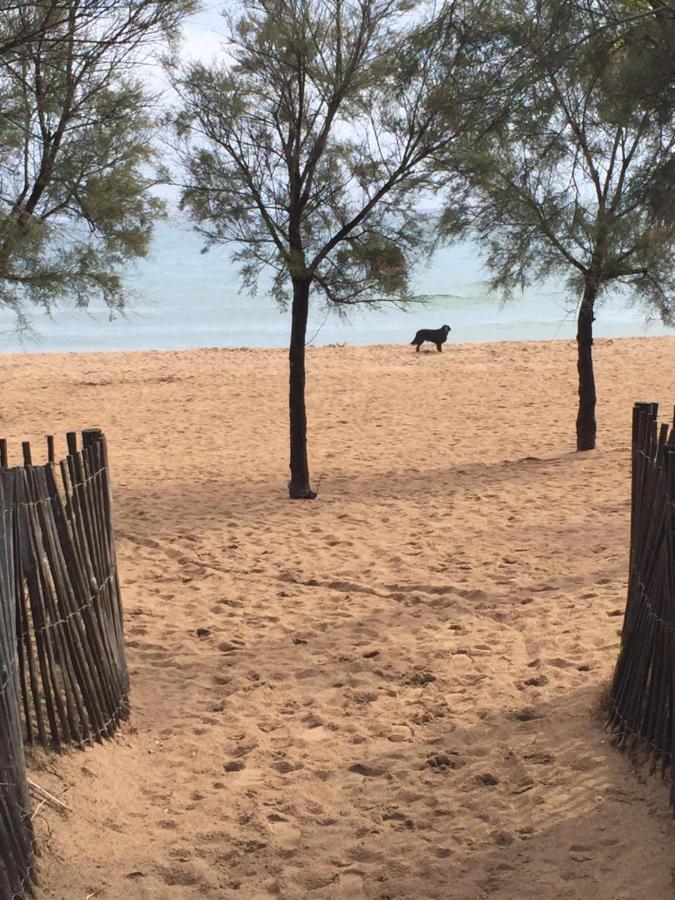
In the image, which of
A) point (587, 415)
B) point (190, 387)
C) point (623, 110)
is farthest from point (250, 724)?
point (190, 387)

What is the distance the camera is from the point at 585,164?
11.3m

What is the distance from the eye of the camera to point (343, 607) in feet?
23.0

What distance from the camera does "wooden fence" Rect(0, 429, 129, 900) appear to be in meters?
3.44

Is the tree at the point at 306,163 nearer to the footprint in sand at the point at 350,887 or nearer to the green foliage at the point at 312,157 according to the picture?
the green foliage at the point at 312,157

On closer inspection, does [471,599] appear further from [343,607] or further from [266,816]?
[266,816]

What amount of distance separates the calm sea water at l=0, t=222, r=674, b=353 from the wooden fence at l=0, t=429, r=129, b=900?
915 inches

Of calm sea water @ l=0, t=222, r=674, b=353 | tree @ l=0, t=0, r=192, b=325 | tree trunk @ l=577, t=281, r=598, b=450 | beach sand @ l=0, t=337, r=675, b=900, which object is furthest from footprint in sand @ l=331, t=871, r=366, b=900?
calm sea water @ l=0, t=222, r=674, b=353

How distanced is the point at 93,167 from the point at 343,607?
5.35m

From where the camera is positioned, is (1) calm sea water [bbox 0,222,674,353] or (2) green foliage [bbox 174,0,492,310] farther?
(1) calm sea water [bbox 0,222,674,353]

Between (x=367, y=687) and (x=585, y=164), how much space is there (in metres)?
7.59

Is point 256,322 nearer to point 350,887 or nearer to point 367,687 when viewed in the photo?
point 367,687

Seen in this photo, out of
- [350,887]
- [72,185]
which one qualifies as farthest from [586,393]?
[350,887]

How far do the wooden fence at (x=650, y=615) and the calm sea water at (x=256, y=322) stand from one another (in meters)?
23.3

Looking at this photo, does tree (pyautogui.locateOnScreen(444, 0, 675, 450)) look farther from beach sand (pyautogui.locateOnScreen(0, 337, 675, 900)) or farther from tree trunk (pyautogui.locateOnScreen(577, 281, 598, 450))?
beach sand (pyautogui.locateOnScreen(0, 337, 675, 900))
